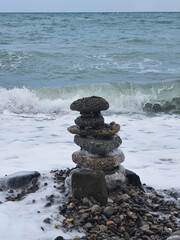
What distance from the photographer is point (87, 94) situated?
42.5ft

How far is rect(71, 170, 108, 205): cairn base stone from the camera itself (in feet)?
12.6

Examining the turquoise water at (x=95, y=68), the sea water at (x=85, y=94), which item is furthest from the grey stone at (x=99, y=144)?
the turquoise water at (x=95, y=68)

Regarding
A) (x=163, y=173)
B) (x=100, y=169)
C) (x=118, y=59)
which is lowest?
(x=163, y=173)

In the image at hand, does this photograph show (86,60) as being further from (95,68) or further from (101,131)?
(101,131)

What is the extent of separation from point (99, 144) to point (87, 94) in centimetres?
883

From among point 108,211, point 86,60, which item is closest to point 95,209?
point 108,211

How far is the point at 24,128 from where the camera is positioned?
8.46m

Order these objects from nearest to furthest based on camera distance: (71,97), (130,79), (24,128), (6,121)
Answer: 1. (24,128)
2. (6,121)
3. (71,97)
4. (130,79)

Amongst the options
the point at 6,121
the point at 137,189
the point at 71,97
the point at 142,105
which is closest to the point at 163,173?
the point at 137,189

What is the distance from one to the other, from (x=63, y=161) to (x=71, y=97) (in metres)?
6.83

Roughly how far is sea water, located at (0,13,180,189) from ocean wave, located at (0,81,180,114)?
28 millimetres

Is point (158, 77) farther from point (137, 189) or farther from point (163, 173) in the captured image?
point (137, 189)

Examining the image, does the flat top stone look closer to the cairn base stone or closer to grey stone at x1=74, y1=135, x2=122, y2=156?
grey stone at x1=74, y1=135, x2=122, y2=156

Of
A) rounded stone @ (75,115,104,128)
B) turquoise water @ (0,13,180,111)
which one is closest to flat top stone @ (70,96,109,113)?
rounded stone @ (75,115,104,128)
